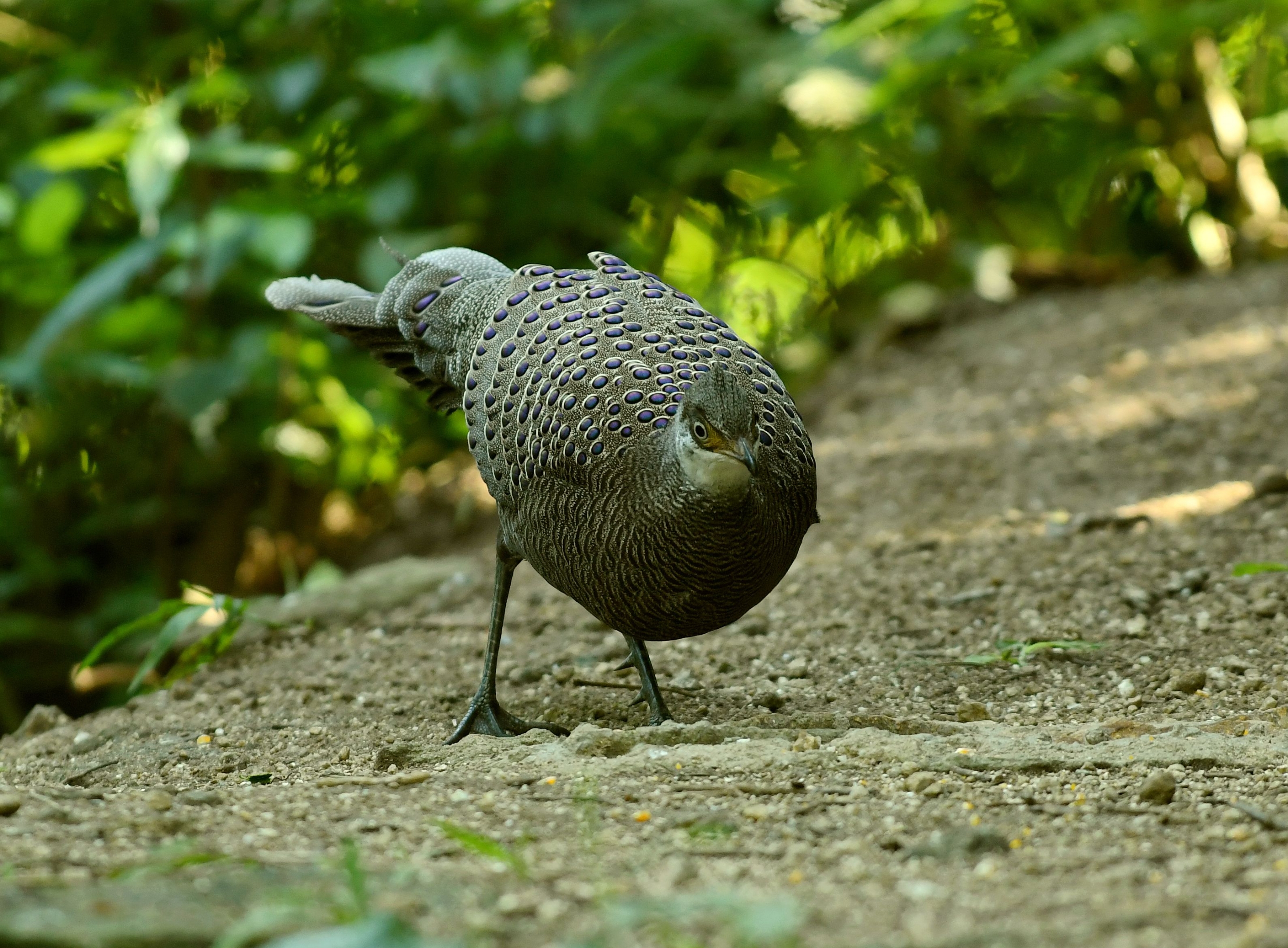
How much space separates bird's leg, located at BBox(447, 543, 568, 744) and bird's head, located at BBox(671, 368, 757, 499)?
3.33ft

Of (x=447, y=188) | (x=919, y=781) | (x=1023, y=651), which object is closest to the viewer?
(x=919, y=781)

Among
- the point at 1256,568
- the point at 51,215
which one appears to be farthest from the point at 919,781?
the point at 51,215

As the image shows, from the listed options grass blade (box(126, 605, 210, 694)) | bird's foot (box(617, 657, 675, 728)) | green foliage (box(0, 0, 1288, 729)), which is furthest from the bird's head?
green foliage (box(0, 0, 1288, 729))

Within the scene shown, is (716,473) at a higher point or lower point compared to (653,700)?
higher

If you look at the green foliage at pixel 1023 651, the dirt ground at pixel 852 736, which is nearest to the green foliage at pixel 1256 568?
the dirt ground at pixel 852 736

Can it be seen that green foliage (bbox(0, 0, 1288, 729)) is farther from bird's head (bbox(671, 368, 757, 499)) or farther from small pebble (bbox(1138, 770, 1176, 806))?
small pebble (bbox(1138, 770, 1176, 806))

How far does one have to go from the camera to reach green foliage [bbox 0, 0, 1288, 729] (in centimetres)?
624

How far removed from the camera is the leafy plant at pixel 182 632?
462 cm

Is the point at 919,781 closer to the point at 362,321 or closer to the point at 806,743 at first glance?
the point at 806,743

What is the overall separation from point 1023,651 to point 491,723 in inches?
60.5

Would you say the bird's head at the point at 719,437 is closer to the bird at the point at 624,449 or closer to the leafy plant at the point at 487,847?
the bird at the point at 624,449

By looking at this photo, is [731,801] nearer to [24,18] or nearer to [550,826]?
[550,826]

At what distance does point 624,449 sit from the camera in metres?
3.46

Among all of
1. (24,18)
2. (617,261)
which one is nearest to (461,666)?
(617,261)
